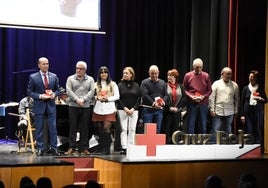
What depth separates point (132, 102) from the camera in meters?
8.18

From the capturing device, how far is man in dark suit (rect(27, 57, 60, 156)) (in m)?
7.74

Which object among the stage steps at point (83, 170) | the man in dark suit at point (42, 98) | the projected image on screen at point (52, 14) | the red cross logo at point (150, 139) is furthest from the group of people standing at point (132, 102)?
the projected image on screen at point (52, 14)

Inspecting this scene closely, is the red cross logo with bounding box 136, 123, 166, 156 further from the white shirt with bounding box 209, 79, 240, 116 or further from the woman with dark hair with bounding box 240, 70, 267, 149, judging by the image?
the woman with dark hair with bounding box 240, 70, 267, 149

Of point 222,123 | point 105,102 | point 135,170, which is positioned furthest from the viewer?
point 222,123

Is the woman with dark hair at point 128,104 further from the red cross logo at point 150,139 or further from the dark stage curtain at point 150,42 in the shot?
the dark stage curtain at point 150,42

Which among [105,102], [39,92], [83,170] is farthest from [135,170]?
[39,92]

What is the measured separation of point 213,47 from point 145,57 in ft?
6.70

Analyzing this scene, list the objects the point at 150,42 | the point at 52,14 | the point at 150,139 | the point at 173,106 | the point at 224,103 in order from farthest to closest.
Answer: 1. the point at 150,42
2. the point at 52,14
3. the point at 224,103
4. the point at 173,106
5. the point at 150,139

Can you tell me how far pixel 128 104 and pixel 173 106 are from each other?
2.35ft

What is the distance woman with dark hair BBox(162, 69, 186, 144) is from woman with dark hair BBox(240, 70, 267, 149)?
1.06 m

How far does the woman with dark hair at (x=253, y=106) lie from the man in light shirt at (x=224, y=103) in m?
0.34

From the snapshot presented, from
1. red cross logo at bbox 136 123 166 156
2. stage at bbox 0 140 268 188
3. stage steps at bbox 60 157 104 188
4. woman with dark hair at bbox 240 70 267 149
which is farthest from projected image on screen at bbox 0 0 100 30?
red cross logo at bbox 136 123 166 156

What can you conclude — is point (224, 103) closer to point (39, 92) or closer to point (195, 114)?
point (195, 114)

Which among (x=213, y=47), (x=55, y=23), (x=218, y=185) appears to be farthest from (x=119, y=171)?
(x=213, y=47)
